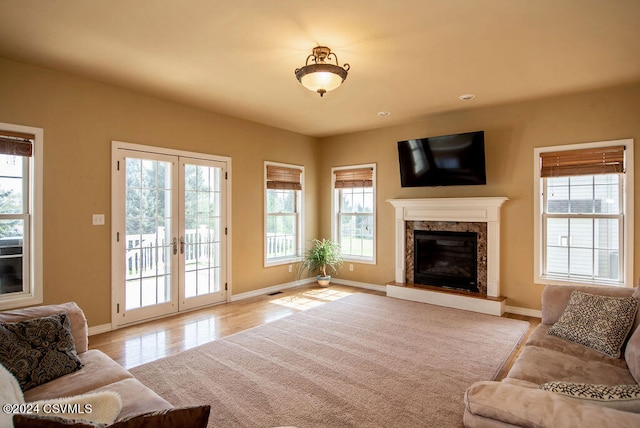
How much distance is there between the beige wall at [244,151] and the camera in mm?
3568

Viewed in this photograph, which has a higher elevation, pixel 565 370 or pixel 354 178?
pixel 354 178

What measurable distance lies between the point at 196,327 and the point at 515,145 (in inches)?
183

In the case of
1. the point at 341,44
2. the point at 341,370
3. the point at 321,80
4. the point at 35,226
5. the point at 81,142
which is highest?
the point at 341,44

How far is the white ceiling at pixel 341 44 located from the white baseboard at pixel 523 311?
273 centimetres

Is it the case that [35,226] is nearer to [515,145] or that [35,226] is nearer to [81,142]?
[81,142]

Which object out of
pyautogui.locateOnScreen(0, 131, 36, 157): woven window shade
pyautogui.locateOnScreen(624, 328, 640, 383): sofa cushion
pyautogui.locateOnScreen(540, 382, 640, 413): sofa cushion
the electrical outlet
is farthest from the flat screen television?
pyautogui.locateOnScreen(0, 131, 36, 157): woven window shade

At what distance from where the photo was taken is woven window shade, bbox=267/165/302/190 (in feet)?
19.3

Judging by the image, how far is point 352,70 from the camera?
3539 mm

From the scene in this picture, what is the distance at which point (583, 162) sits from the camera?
419 centimetres

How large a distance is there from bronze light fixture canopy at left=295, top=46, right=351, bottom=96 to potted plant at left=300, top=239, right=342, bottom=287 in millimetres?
3656

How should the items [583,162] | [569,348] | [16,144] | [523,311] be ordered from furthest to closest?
[523,311] < [583,162] < [16,144] < [569,348]

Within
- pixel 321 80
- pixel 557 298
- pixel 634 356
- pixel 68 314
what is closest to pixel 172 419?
pixel 68 314

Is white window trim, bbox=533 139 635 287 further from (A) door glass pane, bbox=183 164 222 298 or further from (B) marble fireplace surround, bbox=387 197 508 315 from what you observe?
(A) door glass pane, bbox=183 164 222 298

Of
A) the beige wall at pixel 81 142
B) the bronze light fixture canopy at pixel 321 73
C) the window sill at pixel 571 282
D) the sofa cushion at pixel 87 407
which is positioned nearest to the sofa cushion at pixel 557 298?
the window sill at pixel 571 282
